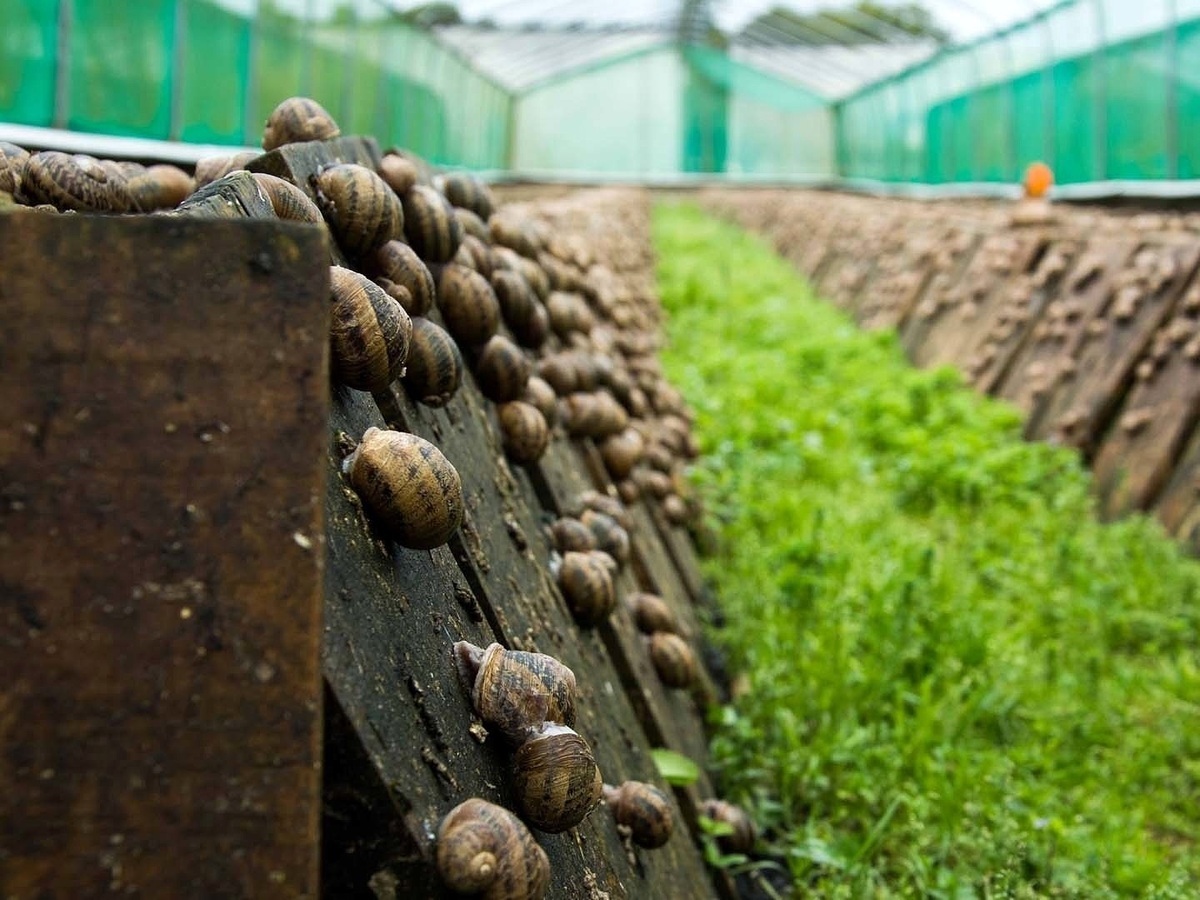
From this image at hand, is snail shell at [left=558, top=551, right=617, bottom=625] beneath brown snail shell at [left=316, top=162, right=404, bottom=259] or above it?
beneath

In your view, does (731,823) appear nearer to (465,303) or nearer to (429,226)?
(465,303)

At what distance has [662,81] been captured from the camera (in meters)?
33.5

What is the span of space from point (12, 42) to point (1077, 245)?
6209 millimetres

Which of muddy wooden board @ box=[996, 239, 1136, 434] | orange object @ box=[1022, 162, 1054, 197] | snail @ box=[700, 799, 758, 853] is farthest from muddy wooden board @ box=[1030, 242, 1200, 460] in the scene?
snail @ box=[700, 799, 758, 853]

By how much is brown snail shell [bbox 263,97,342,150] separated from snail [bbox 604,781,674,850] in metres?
1.17

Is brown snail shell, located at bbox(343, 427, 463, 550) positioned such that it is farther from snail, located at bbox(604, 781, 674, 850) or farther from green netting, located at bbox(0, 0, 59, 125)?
green netting, located at bbox(0, 0, 59, 125)

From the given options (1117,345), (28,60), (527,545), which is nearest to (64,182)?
(527,545)

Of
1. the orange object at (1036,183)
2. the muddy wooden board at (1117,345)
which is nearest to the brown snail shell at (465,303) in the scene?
the muddy wooden board at (1117,345)

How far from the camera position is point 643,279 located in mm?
9703

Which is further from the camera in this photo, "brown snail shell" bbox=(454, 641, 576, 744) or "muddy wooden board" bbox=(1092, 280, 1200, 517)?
"muddy wooden board" bbox=(1092, 280, 1200, 517)

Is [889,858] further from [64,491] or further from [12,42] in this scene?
[12,42]

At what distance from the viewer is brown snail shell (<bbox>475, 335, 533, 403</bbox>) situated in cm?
220

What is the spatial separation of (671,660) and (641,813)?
860mm

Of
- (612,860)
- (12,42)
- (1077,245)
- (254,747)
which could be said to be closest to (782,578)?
(612,860)
